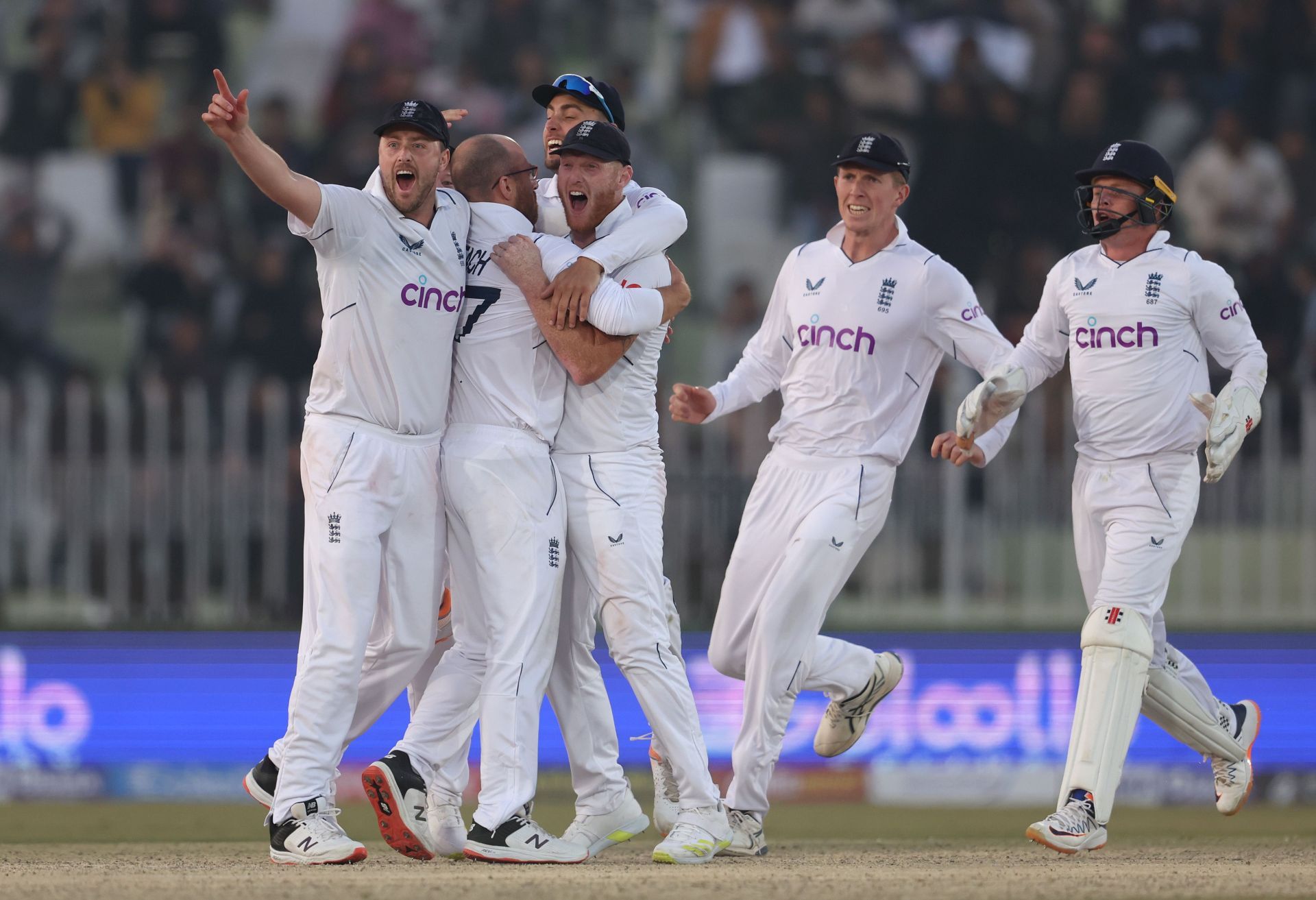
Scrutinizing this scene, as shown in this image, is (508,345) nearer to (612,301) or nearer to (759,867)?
(612,301)

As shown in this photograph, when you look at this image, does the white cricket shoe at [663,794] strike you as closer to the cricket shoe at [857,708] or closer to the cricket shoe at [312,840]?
the cricket shoe at [857,708]

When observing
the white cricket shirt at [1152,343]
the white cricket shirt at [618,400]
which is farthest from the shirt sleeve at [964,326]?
the white cricket shirt at [618,400]

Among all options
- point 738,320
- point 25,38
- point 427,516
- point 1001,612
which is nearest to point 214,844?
point 427,516

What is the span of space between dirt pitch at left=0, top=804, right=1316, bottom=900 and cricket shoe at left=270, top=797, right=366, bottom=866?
2.4 inches

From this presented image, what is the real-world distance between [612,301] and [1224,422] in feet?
7.32

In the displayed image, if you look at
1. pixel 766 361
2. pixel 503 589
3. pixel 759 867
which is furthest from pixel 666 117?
pixel 759 867

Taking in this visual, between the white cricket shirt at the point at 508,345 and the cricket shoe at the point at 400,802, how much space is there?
1226mm

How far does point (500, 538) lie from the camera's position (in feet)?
20.4

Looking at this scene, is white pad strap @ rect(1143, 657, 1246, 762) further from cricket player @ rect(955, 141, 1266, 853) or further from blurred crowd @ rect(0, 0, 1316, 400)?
blurred crowd @ rect(0, 0, 1316, 400)

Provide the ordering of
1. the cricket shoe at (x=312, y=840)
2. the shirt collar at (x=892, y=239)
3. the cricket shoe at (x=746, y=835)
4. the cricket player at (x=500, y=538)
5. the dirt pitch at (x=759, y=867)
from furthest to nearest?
the shirt collar at (x=892, y=239)
the cricket shoe at (x=746, y=835)
the cricket player at (x=500, y=538)
the cricket shoe at (x=312, y=840)
the dirt pitch at (x=759, y=867)

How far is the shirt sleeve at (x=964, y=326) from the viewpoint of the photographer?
23.4ft

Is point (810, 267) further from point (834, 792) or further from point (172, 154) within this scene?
point (172, 154)

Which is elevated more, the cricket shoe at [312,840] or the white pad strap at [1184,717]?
the white pad strap at [1184,717]

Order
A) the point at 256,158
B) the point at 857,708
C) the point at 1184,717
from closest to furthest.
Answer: the point at 256,158 → the point at 1184,717 → the point at 857,708
